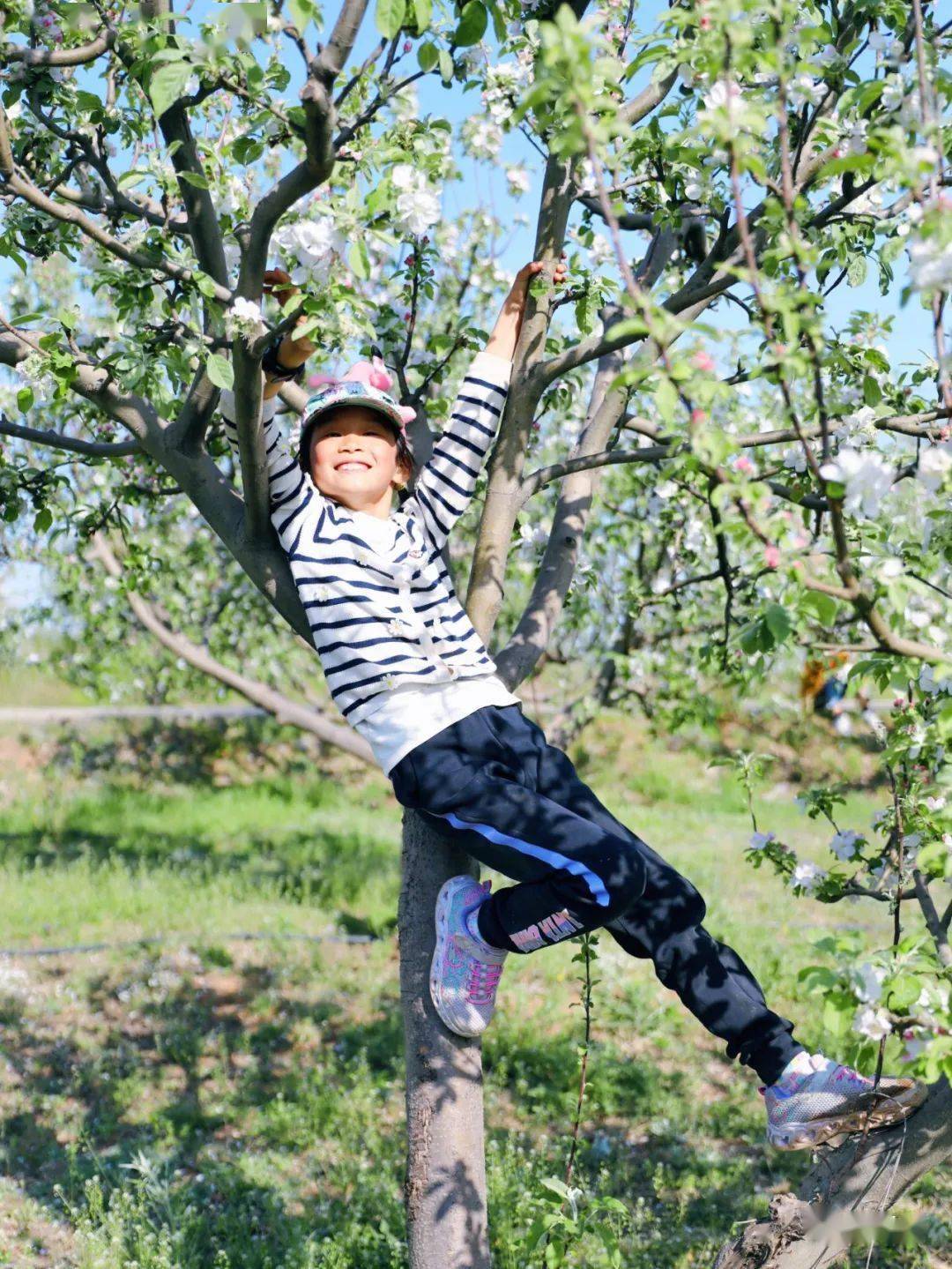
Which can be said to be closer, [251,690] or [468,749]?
[468,749]

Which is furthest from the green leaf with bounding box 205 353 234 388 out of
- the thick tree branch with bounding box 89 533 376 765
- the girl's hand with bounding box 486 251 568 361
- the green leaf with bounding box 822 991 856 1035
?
the thick tree branch with bounding box 89 533 376 765

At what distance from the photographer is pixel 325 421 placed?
9.20ft

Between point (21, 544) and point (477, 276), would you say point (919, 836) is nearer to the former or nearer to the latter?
point (477, 276)

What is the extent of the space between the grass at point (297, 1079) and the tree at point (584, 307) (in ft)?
2.83

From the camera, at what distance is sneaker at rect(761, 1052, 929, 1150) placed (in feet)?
7.70

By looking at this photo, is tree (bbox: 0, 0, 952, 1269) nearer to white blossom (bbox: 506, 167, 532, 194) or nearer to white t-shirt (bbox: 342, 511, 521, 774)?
white t-shirt (bbox: 342, 511, 521, 774)

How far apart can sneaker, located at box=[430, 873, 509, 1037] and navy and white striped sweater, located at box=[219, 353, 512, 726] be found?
513 mm

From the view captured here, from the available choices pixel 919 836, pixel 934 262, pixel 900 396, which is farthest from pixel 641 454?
pixel 934 262

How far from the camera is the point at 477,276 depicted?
6090mm

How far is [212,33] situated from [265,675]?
23.8ft

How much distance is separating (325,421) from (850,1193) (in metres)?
1.99

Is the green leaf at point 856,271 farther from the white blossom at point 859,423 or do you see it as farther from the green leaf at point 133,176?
the green leaf at point 133,176

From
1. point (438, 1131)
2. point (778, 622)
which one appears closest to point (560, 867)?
point (438, 1131)

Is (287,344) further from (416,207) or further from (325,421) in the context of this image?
(416,207)
